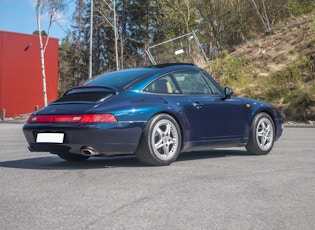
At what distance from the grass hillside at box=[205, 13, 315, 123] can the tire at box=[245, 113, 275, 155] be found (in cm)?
1049

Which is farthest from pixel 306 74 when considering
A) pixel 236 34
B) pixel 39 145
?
pixel 39 145

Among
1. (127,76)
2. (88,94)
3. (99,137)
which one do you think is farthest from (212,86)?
(99,137)

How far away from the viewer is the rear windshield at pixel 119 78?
610 centimetres

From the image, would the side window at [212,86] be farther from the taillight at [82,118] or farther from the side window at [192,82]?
the taillight at [82,118]

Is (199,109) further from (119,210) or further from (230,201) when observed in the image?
(119,210)

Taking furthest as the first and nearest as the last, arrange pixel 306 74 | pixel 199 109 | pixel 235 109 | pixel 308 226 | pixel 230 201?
pixel 306 74, pixel 235 109, pixel 199 109, pixel 230 201, pixel 308 226

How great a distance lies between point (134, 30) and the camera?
59812 millimetres

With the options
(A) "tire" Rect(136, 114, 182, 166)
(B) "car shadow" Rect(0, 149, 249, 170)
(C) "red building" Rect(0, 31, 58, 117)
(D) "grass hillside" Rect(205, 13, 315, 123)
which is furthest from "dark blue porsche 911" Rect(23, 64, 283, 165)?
(C) "red building" Rect(0, 31, 58, 117)

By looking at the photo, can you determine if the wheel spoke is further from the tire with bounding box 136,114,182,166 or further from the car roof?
the car roof

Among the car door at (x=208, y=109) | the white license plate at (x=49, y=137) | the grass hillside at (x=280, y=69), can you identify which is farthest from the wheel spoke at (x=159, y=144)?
the grass hillside at (x=280, y=69)

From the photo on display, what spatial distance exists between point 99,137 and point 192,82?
1.92m

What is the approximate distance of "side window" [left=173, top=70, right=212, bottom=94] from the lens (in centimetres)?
652

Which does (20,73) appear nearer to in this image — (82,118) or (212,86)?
(212,86)

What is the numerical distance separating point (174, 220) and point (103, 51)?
202ft
